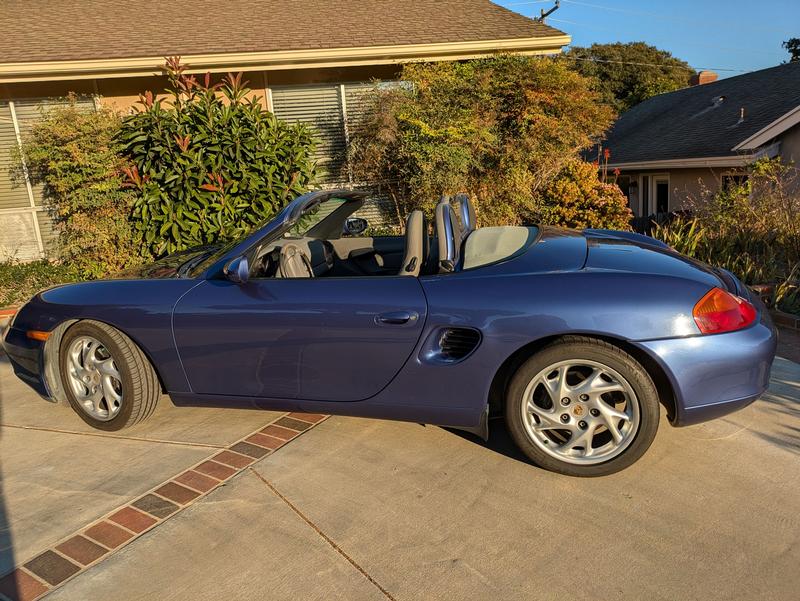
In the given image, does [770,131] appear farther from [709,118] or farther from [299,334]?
[299,334]

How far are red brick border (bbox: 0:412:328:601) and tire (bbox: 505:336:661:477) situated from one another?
143 cm

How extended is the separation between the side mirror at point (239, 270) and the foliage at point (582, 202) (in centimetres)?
649

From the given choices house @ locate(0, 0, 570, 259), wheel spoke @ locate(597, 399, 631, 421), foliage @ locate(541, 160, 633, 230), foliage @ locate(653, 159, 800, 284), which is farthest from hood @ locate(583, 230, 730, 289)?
house @ locate(0, 0, 570, 259)

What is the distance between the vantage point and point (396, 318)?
3066mm

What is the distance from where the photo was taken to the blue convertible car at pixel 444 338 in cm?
283

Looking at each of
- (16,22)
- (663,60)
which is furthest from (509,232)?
(663,60)

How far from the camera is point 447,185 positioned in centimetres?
834

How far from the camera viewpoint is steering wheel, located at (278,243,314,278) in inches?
141

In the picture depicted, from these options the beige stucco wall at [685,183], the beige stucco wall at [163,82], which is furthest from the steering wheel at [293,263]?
the beige stucco wall at [685,183]

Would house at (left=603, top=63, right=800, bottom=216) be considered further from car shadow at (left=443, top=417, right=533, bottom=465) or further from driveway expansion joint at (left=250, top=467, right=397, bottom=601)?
driveway expansion joint at (left=250, top=467, right=397, bottom=601)

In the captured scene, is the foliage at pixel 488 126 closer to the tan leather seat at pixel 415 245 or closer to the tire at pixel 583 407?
the tan leather seat at pixel 415 245

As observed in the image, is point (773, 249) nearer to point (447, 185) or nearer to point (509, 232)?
point (447, 185)

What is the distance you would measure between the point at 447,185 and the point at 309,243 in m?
4.64

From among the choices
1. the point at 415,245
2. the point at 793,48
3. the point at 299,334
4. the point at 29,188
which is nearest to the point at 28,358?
the point at 299,334
